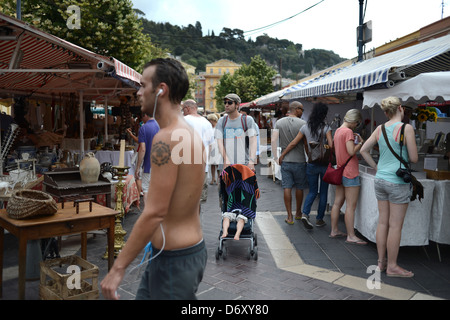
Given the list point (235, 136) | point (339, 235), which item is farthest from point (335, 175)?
point (235, 136)

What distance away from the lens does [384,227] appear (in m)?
4.32

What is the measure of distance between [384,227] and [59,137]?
6.89 metres

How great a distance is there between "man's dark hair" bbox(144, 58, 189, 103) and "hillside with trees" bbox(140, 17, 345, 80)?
95.8 metres

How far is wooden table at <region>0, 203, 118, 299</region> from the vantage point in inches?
125

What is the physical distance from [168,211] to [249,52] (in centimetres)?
13391

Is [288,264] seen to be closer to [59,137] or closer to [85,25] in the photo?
[59,137]

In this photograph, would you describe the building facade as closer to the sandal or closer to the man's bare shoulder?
the sandal

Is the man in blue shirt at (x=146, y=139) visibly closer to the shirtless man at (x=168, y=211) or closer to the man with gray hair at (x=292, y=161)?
the man with gray hair at (x=292, y=161)

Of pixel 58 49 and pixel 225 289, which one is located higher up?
pixel 58 49

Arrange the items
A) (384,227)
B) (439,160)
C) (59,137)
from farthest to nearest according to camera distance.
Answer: (59,137), (439,160), (384,227)

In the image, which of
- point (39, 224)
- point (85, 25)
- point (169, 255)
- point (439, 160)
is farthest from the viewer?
point (85, 25)

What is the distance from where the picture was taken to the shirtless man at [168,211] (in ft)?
5.90

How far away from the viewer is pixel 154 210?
178 cm
